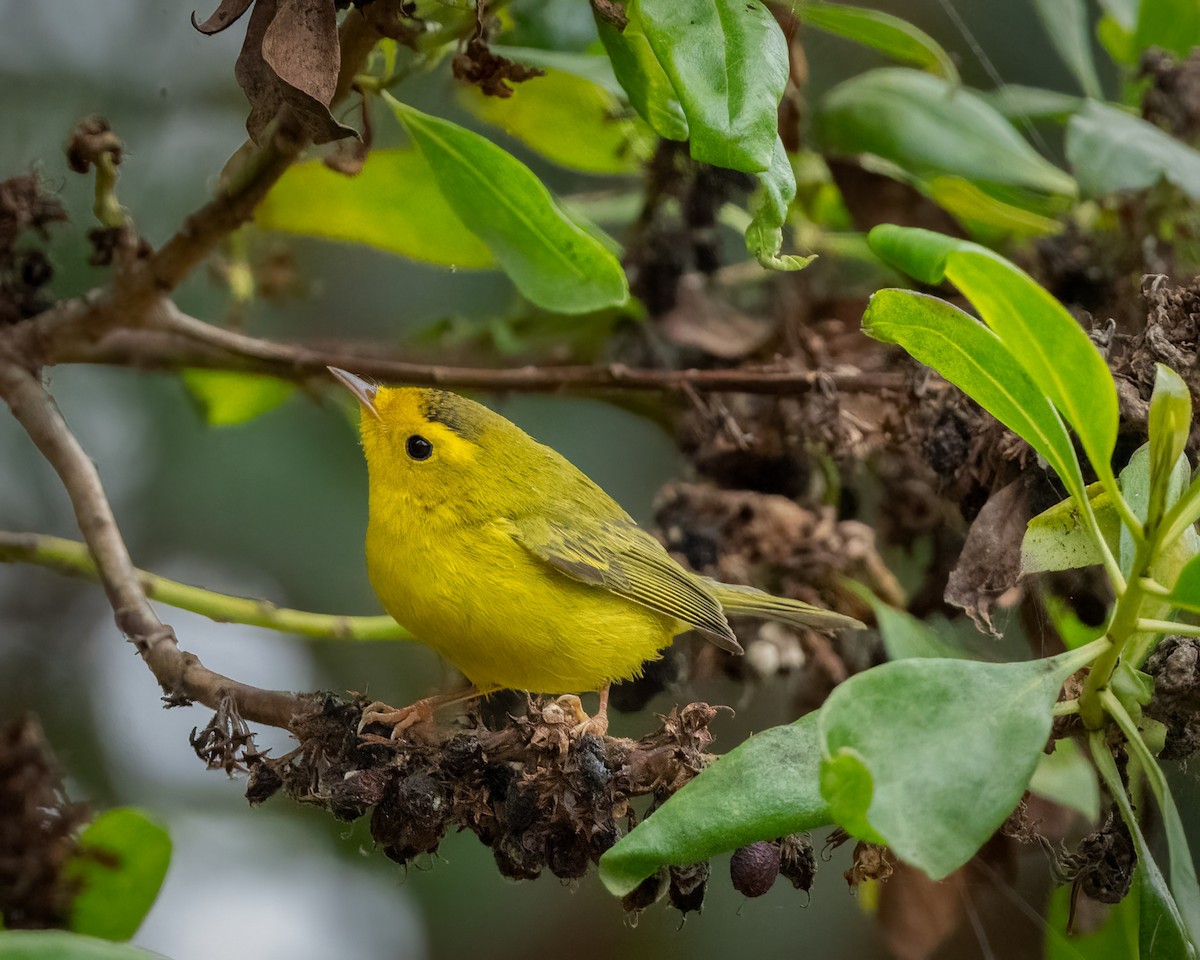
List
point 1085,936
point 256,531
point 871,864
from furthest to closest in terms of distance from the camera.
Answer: point 256,531 < point 1085,936 < point 871,864

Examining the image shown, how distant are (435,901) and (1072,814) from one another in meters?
1.71

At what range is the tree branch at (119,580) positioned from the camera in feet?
4.80

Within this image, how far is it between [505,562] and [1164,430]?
1.04 m

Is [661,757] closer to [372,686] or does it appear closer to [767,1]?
[767,1]

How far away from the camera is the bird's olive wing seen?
→ 1957 mm

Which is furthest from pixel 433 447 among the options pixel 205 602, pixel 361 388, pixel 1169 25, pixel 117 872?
pixel 1169 25

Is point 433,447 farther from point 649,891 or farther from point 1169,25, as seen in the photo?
point 1169,25

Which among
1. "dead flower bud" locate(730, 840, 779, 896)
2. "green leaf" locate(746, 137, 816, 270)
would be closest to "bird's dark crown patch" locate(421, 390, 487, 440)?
"green leaf" locate(746, 137, 816, 270)

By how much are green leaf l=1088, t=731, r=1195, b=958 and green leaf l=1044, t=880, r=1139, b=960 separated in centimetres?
56

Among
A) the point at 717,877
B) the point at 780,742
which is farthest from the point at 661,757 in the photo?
the point at 717,877

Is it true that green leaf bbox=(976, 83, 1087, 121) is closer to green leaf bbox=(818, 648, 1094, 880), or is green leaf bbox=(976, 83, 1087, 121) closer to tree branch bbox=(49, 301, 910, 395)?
tree branch bbox=(49, 301, 910, 395)

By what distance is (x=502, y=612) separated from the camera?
5.98ft

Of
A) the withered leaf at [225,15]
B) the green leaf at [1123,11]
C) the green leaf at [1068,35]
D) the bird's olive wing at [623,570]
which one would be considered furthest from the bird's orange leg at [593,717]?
the green leaf at [1123,11]

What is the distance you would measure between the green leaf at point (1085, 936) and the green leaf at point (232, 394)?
1.86 metres
